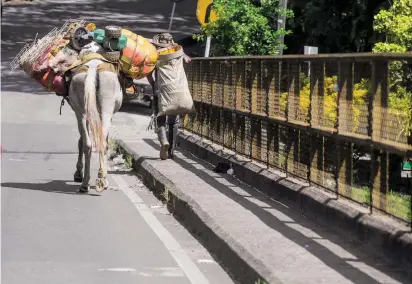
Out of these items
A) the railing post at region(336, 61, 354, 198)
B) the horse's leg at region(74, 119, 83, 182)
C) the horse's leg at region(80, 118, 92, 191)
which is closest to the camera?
the railing post at region(336, 61, 354, 198)

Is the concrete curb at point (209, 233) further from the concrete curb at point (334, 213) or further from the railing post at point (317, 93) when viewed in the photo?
the railing post at point (317, 93)

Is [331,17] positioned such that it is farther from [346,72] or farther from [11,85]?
[346,72]

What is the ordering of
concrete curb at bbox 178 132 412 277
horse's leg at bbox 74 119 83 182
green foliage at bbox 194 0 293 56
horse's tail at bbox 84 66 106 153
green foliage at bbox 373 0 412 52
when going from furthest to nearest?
green foliage at bbox 194 0 293 56 → green foliage at bbox 373 0 412 52 → horse's leg at bbox 74 119 83 182 → horse's tail at bbox 84 66 106 153 → concrete curb at bbox 178 132 412 277

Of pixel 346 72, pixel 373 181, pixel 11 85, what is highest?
pixel 346 72

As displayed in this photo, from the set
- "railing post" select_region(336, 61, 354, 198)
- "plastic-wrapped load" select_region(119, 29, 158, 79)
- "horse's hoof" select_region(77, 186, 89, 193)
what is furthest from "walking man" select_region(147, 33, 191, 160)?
"railing post" select_region(336, 61, 354, 198)

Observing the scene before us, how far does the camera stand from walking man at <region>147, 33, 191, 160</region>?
18141mm

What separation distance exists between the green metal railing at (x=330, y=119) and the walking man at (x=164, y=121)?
3.09 feet

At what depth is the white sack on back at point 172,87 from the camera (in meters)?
18.1

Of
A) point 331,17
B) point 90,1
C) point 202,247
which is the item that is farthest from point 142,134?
point 90,1

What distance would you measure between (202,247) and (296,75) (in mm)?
2932

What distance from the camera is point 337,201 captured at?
11.1 meters

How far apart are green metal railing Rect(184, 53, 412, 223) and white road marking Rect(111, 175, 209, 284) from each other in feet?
Result: 5.39

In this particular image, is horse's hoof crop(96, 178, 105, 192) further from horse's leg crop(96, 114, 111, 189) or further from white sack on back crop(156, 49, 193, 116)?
white sack on back crop(156, 49, 193, 116)

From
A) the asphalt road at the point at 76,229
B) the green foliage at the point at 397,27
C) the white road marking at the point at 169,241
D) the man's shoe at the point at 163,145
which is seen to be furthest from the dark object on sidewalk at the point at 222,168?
the green foliage at the point at 397,27
